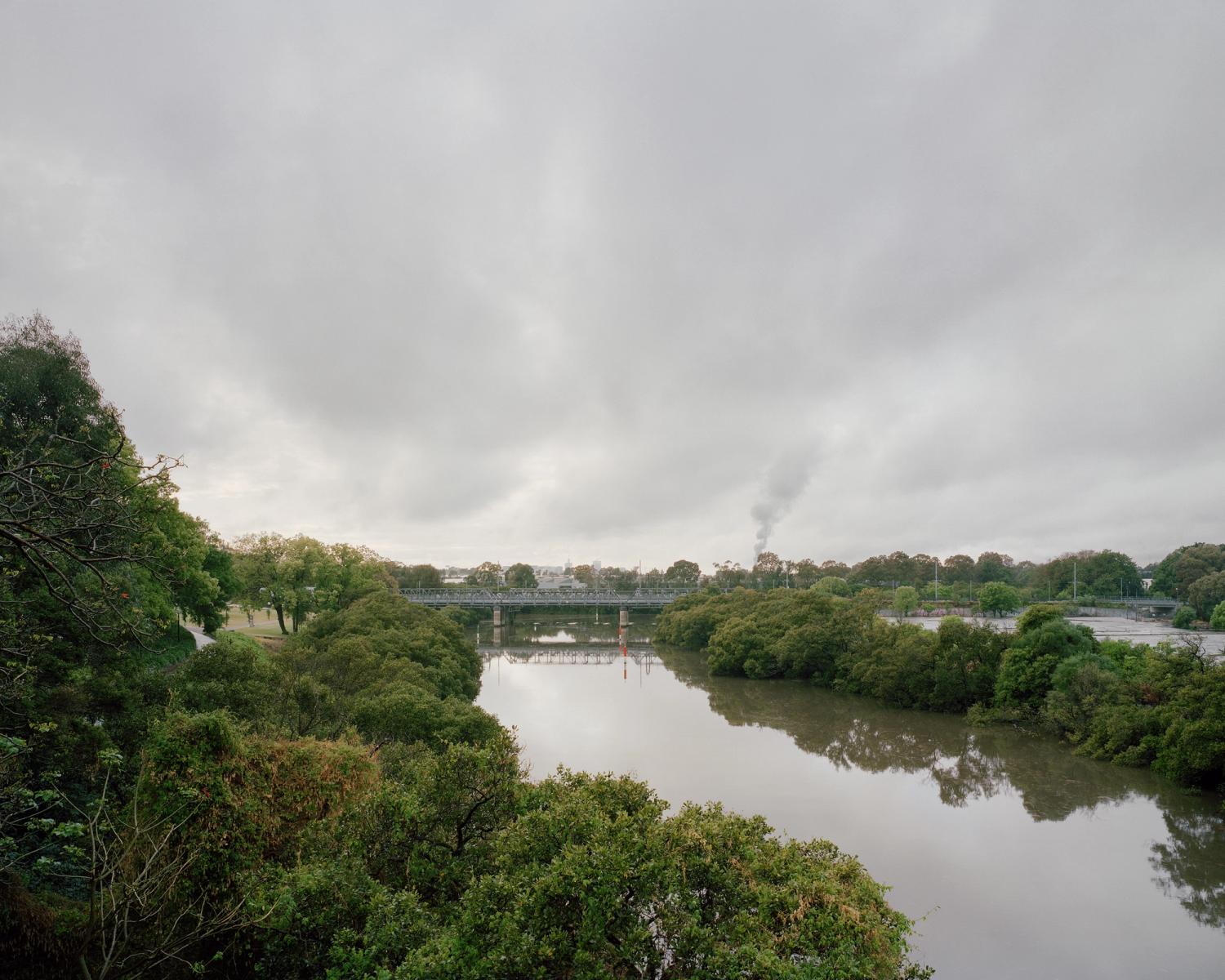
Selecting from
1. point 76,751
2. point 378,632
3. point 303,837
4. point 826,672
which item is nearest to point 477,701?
point 378,632

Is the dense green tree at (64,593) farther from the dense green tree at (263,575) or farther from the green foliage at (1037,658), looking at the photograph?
the green foliage at (1037,658)

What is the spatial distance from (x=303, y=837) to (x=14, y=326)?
18489mm

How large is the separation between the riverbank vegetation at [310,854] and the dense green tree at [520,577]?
346ft

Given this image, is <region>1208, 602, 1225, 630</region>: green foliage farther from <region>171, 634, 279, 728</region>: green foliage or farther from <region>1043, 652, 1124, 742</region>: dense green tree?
<region>171, 634, 279, 728</region>: green foliage

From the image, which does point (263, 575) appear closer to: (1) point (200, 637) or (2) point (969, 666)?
(1) point (200, 637)

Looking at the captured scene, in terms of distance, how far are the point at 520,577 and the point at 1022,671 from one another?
9880 centimetres

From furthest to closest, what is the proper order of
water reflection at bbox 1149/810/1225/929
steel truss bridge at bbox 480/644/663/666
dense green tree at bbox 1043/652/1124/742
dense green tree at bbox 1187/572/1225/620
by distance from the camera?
dense green tree at bbox 1187/572/1225/620 → steel truss bridge at bbox 480/644/663/666 → dense green tree at bbox 1043/652/1124/742 → water reflection at bbox 1149/810/1225/929

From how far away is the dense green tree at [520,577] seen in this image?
116 metres

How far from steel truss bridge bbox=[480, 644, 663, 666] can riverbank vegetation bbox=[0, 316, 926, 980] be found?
1428 inches

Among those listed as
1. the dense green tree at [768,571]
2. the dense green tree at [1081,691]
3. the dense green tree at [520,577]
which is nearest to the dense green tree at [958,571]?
the dense green tree at [768,571]

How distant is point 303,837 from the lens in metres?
7.86

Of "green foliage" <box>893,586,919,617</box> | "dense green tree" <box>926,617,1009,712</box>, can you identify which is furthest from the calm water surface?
"green foliage" <box>893,586,919,617</box>

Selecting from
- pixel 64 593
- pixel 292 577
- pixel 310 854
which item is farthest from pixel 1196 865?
pixel 292 577

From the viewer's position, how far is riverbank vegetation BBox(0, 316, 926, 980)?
17.4 feet
